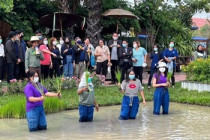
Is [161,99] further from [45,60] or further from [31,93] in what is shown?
[45,60]

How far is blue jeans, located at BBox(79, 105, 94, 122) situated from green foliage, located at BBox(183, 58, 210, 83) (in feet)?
20.7

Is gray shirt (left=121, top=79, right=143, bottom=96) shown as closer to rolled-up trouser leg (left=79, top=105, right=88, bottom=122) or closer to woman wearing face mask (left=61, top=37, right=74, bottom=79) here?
rolled-up trouser leg (left=79, top=105, right=88, bottom=122)

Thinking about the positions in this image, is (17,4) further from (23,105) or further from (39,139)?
(39,139)

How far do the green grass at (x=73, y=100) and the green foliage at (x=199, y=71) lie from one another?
2.03 feet

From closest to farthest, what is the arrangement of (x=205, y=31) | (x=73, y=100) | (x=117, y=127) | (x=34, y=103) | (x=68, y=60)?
(x=34, y=103), (x=117, y=127), (x=73, y=100), (x=68, y=60), (x=205, y=31)

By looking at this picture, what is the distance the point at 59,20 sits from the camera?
776 inches

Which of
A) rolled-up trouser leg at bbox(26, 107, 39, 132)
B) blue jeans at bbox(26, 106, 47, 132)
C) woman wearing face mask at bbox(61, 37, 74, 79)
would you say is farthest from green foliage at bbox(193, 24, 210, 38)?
rolled-up trouser leg at bbox(26, 107, 39, 132)

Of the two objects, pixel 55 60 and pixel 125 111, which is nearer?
pixel 125 111

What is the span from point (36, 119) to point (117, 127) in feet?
5.76

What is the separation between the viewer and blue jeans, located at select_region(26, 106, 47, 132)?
31.8ft

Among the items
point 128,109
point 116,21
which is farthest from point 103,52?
point 116,21

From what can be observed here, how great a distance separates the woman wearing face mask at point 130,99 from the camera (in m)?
11.3

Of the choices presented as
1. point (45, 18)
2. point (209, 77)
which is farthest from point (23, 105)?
point (45, 18)

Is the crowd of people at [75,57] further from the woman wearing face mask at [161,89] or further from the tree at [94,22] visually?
the woman wearing face mask at [161,89]
